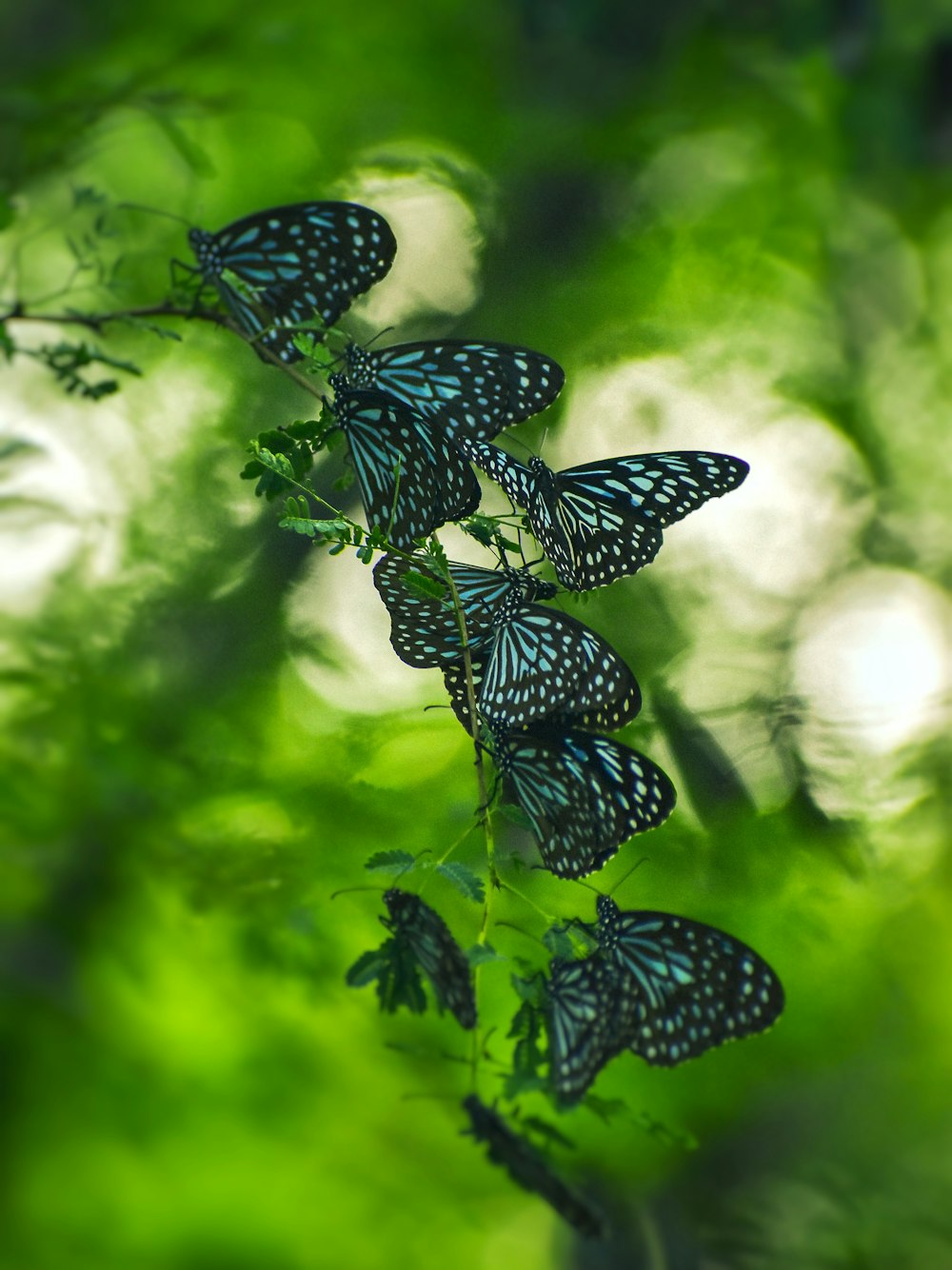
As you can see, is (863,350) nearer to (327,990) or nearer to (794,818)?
(794,818)

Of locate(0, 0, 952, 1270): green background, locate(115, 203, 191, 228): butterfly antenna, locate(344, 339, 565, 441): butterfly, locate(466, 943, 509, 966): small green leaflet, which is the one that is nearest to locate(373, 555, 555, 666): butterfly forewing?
locate(344, 339, 565, 441): butterfly

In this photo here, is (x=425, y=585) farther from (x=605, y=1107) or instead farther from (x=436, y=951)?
(x=605, y=1107)

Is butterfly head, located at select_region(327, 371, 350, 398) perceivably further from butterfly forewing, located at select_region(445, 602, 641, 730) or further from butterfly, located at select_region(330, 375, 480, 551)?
butterfly forewing, located at select_region(445, 602, 641, 730)

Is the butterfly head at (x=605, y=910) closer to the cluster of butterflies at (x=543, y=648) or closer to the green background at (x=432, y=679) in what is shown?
the cluster of butterflies at (x=543, y=648)

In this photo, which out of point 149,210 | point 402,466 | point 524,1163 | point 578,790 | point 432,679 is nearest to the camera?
point 524,1163

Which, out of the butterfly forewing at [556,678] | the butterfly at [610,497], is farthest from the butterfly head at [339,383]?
the butterfly forewing at [556,678]

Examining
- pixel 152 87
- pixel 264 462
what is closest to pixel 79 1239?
pixel 264 462

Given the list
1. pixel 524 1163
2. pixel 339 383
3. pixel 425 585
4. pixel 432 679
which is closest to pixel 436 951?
pixel 524 1163
